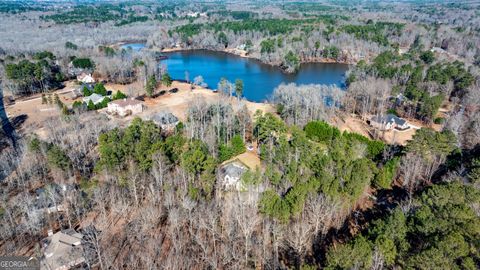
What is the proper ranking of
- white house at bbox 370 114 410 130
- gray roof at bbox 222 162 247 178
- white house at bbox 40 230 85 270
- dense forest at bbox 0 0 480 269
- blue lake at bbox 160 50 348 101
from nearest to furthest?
dense forest at bbox 0 0 480 269, white house at bbox 40 230 85 270, gray roof at bbox 222 162 247 178, white house at bbox 370 114 410 130, blue lake at bbox 160 50 348 101

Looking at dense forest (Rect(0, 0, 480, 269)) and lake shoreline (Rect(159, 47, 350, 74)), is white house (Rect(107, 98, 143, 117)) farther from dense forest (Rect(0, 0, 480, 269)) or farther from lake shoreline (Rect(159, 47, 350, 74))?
lake shoreline (Rect(159, 47, 350, 74))

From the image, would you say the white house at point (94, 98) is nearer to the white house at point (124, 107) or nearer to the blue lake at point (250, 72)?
the white house at point (124, 107)

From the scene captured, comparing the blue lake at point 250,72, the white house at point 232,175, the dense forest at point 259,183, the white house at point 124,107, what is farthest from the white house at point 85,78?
the white house at point 232,175

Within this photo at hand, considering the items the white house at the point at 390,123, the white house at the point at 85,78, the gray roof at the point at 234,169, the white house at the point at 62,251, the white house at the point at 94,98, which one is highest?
the white house at the point at 85,78

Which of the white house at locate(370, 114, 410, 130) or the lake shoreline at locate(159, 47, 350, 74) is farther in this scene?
the lake shoreline at locate(159, 47, 350, 74)

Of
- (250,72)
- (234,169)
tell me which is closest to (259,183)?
(234,169)

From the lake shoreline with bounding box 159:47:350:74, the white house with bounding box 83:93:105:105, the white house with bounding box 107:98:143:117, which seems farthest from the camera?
the lake shoreline with bounding box 159:47:350:74

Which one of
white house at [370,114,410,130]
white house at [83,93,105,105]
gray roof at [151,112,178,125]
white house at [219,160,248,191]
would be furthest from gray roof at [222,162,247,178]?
white house at [83,93,105,105]
